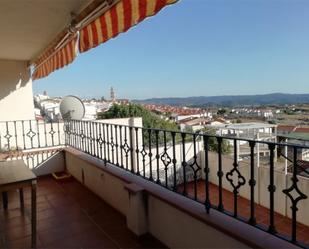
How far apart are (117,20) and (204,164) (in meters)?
1.62

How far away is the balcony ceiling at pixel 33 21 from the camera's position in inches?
112

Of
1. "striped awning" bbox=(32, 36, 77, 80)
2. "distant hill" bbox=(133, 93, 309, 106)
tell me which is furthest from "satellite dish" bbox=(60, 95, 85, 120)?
"distant hill" bbox=(133, 93, 309, 106)

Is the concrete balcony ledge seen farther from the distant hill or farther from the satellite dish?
the distant hill

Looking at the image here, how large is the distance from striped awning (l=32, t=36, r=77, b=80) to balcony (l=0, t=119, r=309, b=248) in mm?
1130

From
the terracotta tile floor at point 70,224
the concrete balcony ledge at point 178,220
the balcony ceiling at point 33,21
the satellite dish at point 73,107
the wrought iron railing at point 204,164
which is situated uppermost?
the balcony ceiling at point 33,21

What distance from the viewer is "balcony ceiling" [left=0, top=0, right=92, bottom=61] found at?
2850 millimetres

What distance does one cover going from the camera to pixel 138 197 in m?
2.84

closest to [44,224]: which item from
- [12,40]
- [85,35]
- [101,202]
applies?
[101,202]

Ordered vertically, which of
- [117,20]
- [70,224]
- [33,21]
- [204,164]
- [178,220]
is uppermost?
[33,21]

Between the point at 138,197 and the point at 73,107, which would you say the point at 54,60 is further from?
the point at 73,107

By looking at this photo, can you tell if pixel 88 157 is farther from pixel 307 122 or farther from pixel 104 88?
pixel 104 88

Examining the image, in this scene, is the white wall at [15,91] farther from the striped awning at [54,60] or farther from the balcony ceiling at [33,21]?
the balcony ceiling at [33,21]

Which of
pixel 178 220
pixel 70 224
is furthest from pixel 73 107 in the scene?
pixel 178 220

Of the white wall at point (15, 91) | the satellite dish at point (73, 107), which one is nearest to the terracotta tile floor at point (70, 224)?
the white wall at point (15, 91)
